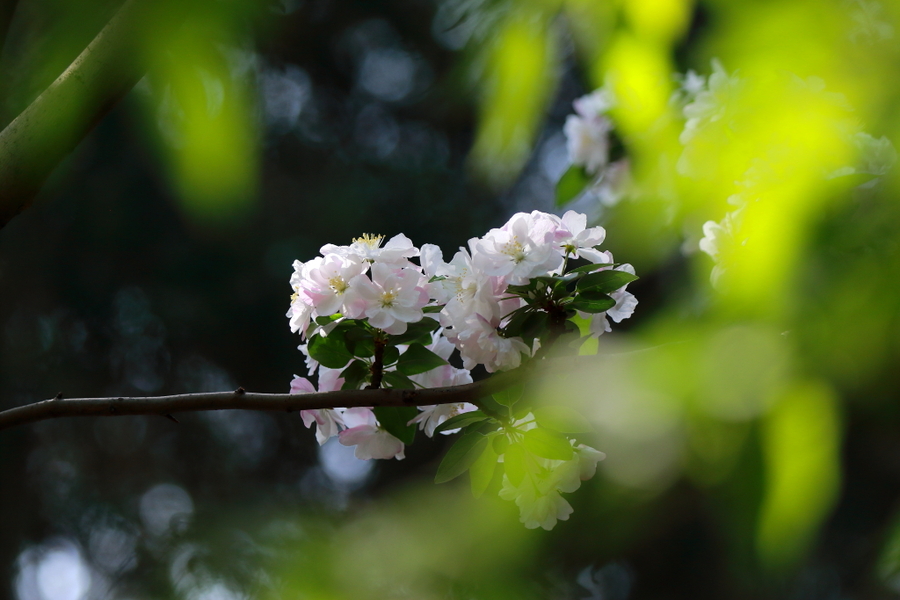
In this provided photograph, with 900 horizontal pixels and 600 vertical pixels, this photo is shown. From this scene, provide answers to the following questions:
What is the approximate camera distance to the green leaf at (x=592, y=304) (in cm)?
57

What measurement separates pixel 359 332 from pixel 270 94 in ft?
9.88

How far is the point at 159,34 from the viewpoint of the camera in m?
0.28

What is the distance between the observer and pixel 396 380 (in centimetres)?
62

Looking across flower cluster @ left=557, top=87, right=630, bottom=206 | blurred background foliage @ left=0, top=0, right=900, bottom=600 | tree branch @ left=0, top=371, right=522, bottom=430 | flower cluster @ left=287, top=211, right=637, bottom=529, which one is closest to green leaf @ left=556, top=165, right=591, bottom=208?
flower cluster @ left=557, top=87, right=630, bottom=206

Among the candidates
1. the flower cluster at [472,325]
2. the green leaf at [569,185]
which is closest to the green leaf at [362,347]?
the flower cluster at [472,325]

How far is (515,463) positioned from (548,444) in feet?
0.13

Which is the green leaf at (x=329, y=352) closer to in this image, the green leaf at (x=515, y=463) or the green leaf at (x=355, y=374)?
the green leaf at (x=355, y=374)

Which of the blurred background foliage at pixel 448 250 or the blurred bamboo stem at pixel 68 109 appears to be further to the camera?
the blurred bamboo stem at pixel 68 109

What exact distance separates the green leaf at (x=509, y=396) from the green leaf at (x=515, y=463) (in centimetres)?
3

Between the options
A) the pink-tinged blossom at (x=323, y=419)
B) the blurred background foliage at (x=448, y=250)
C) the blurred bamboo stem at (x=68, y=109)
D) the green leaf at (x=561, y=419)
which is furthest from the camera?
the pink-tinged blossom at (x=323, y=419)

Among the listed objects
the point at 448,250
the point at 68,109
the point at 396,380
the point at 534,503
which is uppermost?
the point at 68,109

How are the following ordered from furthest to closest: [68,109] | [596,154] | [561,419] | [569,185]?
1. [596,154]
2. [569,185]
3. [561,419]
4. [68,109]

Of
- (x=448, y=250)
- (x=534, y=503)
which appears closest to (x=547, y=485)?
(x=534, y=503)

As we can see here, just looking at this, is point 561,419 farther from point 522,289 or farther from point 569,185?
point 569,185
